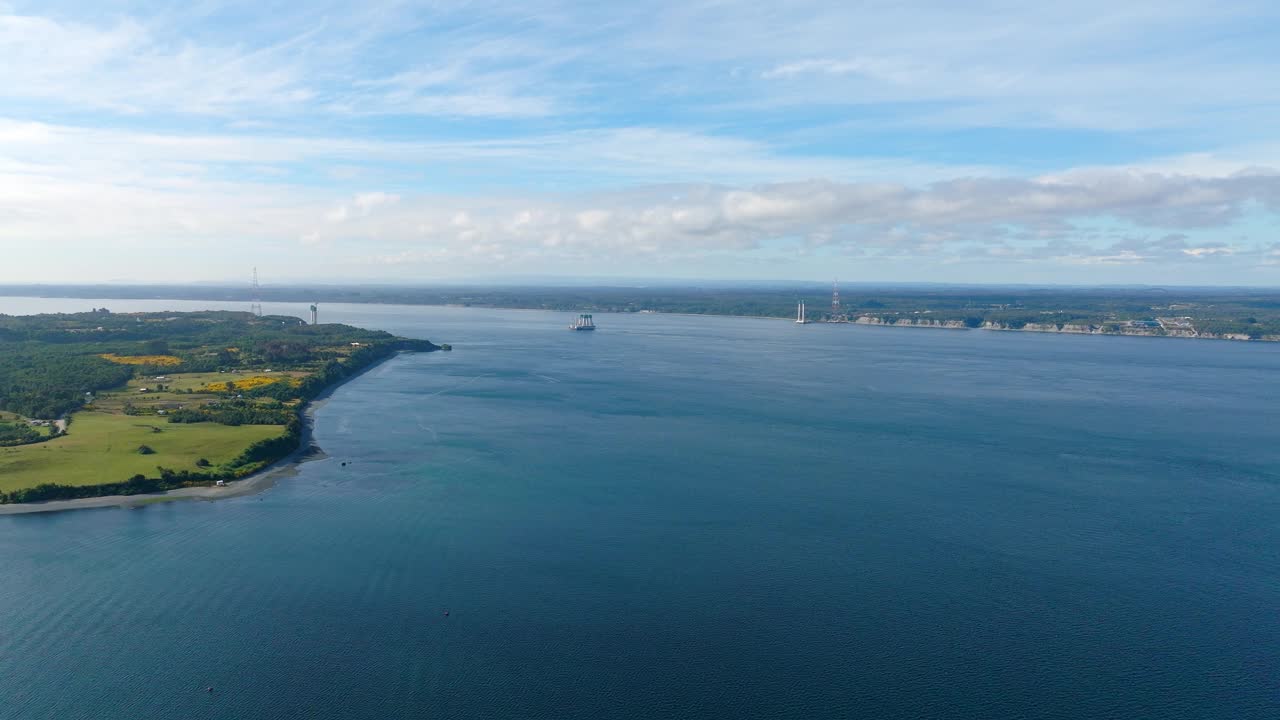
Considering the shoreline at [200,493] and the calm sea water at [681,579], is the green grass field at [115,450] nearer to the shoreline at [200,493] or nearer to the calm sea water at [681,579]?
the shoreline at [200,493]

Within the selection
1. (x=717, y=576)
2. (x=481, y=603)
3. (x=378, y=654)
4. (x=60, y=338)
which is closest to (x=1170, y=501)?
(x=717, y=576)

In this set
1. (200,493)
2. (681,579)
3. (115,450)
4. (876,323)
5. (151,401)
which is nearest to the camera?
(681,579)

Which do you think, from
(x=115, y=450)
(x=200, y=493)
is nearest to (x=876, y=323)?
(x=115, y=450)

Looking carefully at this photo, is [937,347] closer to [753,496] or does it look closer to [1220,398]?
[1220,398]

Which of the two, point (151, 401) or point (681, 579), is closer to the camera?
point (681, 579)

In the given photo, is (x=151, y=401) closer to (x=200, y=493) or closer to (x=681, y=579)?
(x=200, y=493)

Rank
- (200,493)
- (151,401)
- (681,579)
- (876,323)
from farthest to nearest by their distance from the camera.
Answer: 1. (876,323)
2. (151,401)
3. (200,493)
4. (681,579)

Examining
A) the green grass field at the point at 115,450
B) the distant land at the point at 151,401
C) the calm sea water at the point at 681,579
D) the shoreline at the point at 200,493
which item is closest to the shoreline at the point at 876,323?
the calm sea water at the point at 681,579
